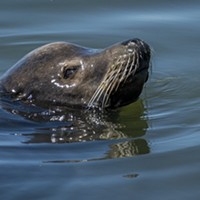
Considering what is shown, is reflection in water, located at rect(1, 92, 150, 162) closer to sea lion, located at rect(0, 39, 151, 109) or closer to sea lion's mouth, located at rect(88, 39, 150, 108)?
sea lion, located at rect(0, 39, 151, 109)

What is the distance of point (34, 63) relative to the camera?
361 inches

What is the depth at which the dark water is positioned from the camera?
699cm

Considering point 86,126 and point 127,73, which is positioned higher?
point 127,73

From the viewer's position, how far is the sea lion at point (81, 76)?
8656mm

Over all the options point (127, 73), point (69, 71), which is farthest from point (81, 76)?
point (127, 73)

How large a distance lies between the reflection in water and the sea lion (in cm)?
11

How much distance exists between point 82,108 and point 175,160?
1728mm

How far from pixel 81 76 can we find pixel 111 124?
1.93 feet

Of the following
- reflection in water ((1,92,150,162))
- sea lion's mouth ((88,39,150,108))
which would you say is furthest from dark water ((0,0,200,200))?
sea lion's mouth ((88,39,150,108))

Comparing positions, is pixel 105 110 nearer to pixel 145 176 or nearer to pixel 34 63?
pixel 34 63

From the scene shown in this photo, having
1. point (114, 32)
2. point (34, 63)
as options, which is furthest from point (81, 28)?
point (34, 63)

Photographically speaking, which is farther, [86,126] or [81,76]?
[81,76]

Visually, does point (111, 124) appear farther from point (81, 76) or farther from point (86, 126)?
point (81, 76)

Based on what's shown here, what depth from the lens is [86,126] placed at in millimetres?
8703
